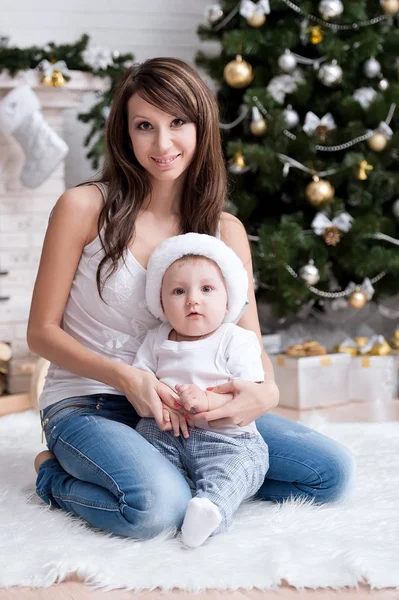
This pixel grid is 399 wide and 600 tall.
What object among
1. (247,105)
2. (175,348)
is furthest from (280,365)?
(175,348)

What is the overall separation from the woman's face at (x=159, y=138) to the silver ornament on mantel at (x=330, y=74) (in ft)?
5.17

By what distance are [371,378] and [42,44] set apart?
2027 mm

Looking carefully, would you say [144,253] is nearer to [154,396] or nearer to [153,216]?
[153,216]

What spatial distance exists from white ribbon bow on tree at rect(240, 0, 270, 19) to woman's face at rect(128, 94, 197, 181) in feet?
5.22

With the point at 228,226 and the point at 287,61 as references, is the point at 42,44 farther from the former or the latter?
the point at 228,226

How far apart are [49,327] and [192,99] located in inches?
24.1

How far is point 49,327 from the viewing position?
196cm

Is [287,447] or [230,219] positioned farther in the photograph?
[230,219]

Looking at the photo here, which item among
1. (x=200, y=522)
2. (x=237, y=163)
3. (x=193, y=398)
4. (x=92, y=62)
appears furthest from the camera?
(x=237, y=163)

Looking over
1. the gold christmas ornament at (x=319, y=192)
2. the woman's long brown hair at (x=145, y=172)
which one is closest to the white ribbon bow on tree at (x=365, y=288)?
the gold christmas ornament at (x=319, y=192)

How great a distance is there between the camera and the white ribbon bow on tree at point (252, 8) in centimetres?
339

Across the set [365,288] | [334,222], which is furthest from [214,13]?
[365,288]

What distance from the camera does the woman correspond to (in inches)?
73.4

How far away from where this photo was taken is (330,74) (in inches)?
134
